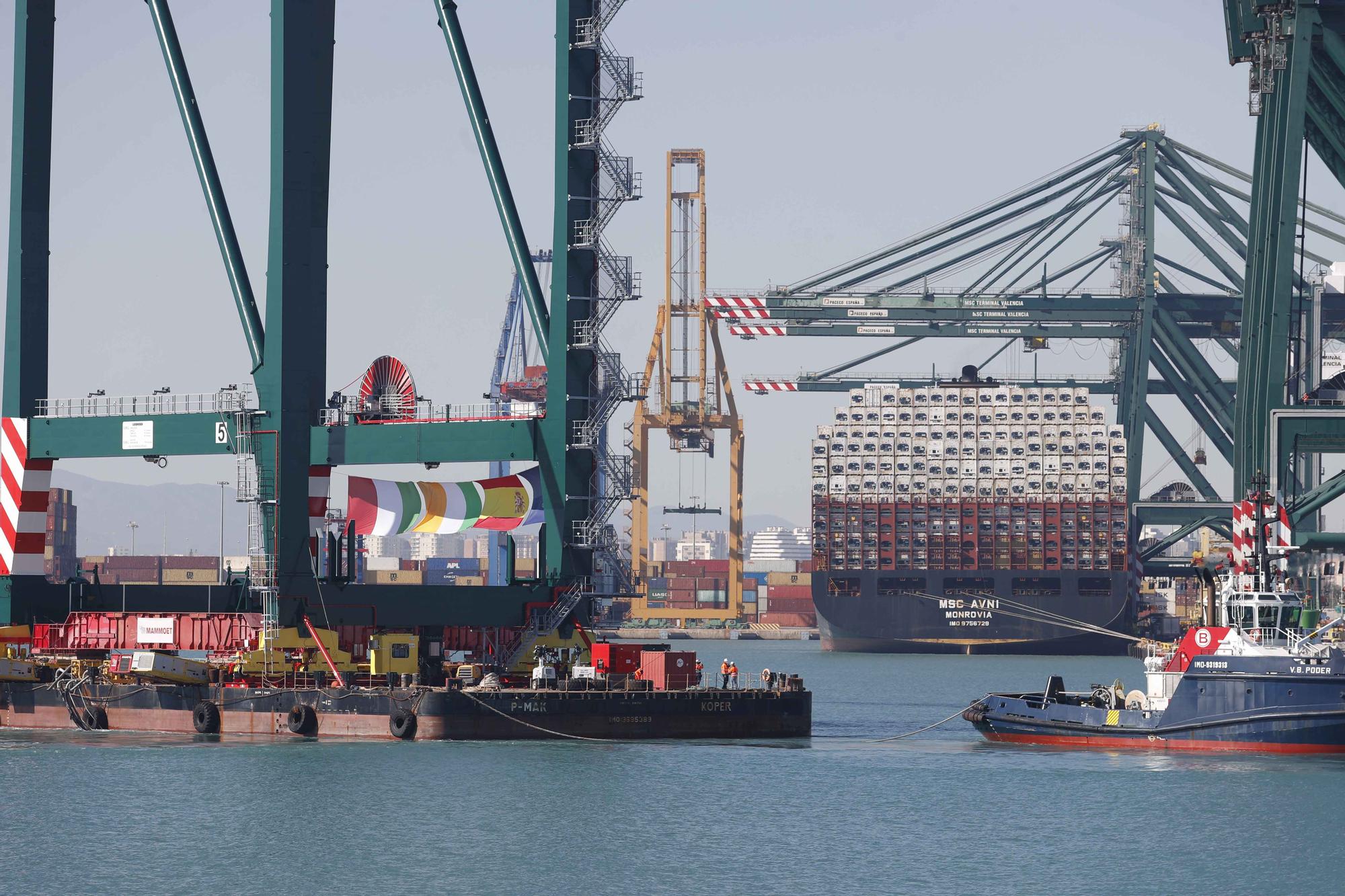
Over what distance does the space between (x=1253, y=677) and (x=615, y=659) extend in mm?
17941

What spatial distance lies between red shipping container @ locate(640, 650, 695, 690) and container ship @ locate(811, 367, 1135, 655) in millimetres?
79188

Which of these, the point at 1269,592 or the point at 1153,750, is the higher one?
the point at 1269,592

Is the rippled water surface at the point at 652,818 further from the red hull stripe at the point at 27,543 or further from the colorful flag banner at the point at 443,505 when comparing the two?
the colorful flag banner at the point at 443,505

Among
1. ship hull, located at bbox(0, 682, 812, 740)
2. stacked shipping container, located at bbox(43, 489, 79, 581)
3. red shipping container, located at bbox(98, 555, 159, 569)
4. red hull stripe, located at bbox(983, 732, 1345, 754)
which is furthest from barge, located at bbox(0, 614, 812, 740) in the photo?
red shipping container, located at bbox(98, 555, 159, 569)

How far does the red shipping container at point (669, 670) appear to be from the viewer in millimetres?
55938

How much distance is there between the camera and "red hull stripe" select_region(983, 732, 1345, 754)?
50.9m

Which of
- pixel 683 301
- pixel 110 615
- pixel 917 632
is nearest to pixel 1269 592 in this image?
pixel 110 615

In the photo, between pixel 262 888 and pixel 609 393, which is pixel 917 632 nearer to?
pixel 609 393

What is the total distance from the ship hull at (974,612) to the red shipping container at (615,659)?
254 ft

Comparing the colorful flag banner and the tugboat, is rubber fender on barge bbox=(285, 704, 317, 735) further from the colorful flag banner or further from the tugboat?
the tugboat

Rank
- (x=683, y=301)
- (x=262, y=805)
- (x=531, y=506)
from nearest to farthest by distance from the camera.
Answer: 1. (x=262, y=805)
2. (x=531, y=506)
3. (x=683, y=301)

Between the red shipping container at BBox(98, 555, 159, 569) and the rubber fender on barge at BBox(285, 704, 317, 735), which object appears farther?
the red shipping container at BBox(98, 555, 159, 569)

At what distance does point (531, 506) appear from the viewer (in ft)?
206

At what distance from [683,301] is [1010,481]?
1248 inches
